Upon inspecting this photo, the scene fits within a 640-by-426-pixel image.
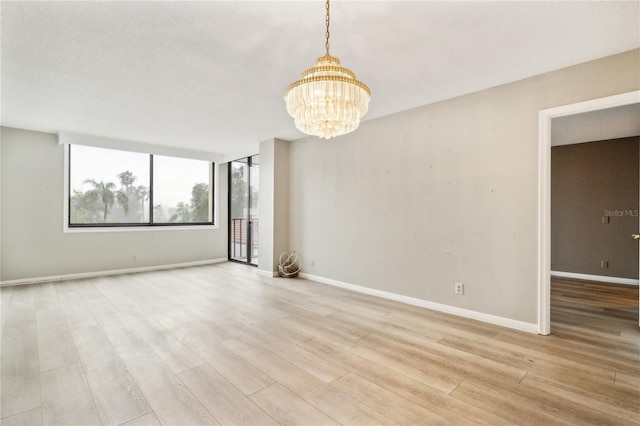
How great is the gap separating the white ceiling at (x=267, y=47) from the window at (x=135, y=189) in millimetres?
1785

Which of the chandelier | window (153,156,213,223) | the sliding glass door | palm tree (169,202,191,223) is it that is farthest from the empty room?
the sliding glass door

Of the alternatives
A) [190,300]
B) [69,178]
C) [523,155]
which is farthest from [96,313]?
[523,155]

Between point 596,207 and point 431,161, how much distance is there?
404 cm

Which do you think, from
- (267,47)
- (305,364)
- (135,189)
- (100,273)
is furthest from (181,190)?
(305,364)

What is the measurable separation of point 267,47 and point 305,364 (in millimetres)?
2575

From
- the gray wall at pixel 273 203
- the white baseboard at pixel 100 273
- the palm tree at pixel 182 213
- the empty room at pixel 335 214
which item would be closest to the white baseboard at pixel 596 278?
the empty room at pixel 335 214

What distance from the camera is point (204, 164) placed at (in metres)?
7.12

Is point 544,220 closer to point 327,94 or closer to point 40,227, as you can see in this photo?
point 327,94

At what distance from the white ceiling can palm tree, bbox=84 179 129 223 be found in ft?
6.27

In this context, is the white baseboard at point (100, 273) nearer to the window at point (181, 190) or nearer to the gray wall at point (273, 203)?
the window at point (181, 190)

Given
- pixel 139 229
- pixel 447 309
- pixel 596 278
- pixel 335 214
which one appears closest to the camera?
pixel 447 309

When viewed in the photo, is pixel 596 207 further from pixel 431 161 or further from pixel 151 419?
pixel 151 419

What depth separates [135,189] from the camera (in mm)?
6008

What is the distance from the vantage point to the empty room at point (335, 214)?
6.45 feet
